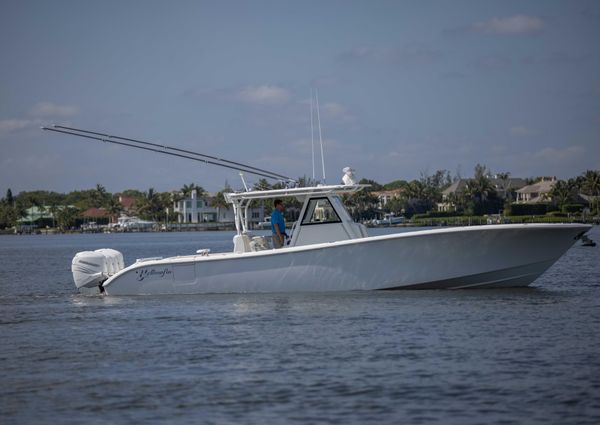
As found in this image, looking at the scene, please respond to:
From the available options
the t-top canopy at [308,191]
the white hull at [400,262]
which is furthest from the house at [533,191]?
the t-top canopy at [308,191]

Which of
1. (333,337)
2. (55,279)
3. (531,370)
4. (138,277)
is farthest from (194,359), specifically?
(55,279)

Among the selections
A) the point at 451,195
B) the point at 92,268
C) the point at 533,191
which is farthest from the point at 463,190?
the point at 92,268

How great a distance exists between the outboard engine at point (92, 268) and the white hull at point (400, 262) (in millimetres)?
2767

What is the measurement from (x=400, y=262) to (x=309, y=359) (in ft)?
22.6

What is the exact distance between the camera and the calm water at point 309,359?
1222 centimetres

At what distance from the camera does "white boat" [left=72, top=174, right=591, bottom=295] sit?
856 inches

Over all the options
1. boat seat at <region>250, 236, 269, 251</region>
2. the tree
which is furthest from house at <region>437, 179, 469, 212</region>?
boat seat at <region>250, 236, 269, 251</region>

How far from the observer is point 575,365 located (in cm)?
1449

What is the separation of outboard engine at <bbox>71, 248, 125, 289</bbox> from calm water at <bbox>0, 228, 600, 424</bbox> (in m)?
0.64

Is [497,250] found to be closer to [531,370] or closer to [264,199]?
[264,199]

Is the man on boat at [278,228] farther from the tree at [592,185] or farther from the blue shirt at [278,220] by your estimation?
the tree at [592,185]

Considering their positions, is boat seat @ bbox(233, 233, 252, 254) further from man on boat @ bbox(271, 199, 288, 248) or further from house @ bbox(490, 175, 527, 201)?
house @ bbox(490, 175, 527, 201)

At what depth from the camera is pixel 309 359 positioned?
1558cm

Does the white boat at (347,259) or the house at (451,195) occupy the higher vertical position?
the house at (451,195)
